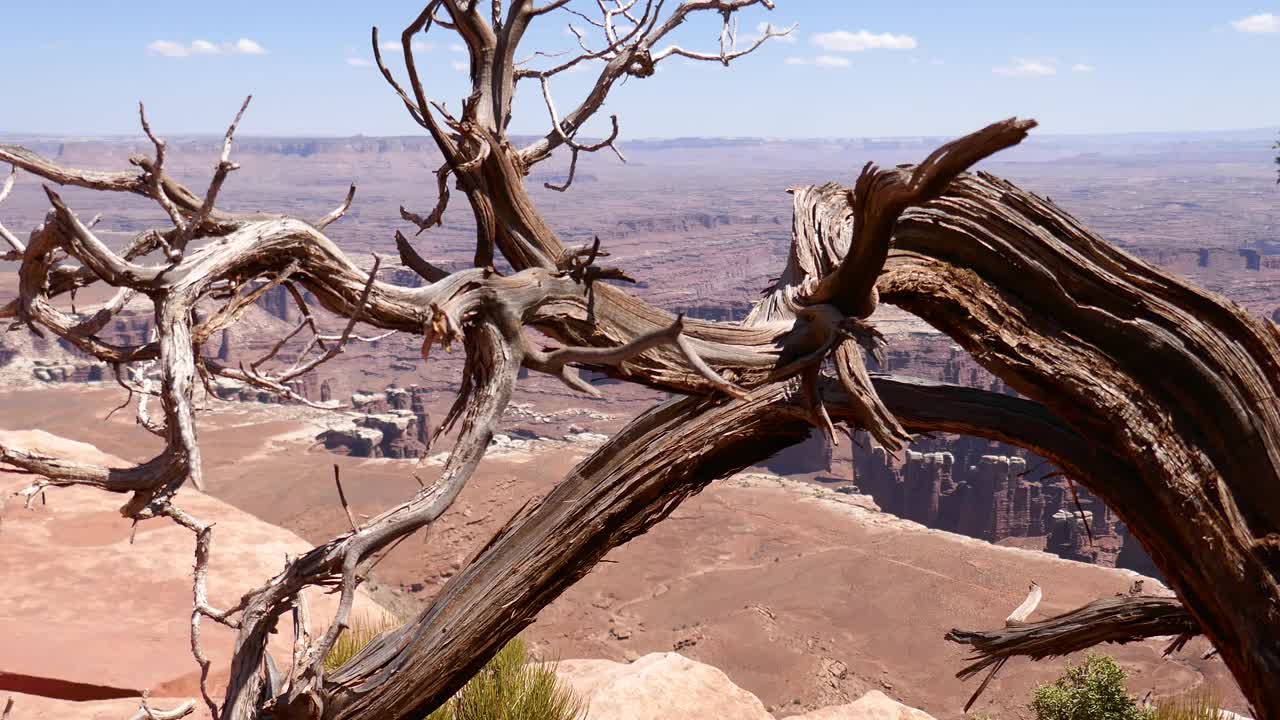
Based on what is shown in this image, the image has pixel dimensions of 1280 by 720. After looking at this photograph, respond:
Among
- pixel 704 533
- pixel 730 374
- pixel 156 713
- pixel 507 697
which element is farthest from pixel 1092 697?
pixel 704 533

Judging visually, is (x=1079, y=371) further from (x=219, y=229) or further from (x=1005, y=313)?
(x=219, y=229)

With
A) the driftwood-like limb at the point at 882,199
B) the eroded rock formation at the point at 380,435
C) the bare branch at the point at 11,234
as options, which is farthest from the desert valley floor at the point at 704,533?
the driftwood-like limb at the point at 882,199

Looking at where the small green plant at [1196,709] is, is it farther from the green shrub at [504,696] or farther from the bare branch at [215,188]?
the bare branch at [215,188]

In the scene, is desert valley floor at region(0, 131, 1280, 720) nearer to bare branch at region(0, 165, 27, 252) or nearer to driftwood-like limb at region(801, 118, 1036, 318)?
bare branch at region(0, 165, 27, 252)

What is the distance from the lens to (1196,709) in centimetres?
686

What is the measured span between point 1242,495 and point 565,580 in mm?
2053

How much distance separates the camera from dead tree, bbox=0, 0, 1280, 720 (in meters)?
2.69

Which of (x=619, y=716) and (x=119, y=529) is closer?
(x=619, y=716)

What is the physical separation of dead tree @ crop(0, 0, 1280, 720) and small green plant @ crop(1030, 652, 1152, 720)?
6.01m

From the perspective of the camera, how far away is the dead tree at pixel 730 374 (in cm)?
269

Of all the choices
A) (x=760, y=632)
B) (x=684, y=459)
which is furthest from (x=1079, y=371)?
(x=760, y=632)

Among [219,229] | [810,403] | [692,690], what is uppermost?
[219,229]

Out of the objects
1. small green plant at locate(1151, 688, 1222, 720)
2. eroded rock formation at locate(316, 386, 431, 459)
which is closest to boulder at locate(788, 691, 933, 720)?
small green plant at locate(1151, 688, 1222, 720)

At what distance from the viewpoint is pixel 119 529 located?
13.1 m
